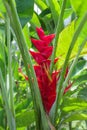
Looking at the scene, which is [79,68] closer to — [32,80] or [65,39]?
[65,39]

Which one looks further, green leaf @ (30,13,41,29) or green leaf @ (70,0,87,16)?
green leaf @ (30,13,41,29)

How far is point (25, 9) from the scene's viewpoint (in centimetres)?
79

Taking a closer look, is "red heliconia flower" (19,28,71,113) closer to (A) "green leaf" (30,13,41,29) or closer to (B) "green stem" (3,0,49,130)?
(B) "green stem" (3,0,49,130)

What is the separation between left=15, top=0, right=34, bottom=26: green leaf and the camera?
781mm

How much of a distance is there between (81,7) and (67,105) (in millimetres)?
267

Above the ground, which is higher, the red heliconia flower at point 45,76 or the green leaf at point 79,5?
the green leaf at point 79,5

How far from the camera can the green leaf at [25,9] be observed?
0.78 metres

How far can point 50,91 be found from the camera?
2.22 feet

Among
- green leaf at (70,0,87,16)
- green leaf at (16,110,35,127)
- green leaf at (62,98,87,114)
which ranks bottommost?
green leaf at (16,110,35,127)

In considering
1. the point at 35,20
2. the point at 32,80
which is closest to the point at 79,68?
the point at 35,20

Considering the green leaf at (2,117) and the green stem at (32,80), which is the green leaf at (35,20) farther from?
the green stem at (32,80)

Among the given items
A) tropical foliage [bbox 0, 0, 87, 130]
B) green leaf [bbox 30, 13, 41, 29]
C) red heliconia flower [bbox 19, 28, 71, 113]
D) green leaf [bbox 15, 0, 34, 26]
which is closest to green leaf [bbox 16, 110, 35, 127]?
tropical foliage [bbox 0, 0, 87, 130]

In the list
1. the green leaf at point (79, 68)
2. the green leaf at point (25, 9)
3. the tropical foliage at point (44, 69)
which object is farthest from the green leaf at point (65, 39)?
the green leaf at point (79, 68)

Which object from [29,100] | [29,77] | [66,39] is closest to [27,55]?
[29,77]
